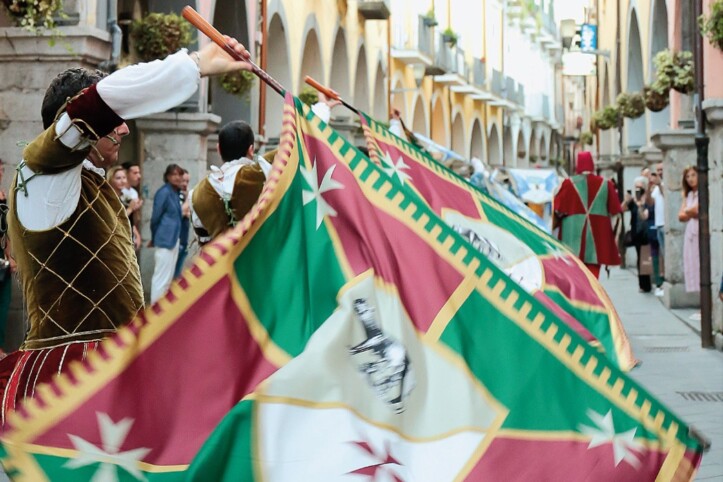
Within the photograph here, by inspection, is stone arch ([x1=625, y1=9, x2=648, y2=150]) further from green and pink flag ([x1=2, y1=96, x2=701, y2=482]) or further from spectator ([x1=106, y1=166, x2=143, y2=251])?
green and pink flag ([x1=2, y1=96, x2=701, y2=482])

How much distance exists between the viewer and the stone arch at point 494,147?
46594 mm

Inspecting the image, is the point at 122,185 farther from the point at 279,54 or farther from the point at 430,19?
the point at 430,19

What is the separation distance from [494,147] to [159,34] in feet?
112

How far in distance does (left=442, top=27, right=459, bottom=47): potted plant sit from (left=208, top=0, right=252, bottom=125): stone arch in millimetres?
18133

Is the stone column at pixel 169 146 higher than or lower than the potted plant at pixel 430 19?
lower

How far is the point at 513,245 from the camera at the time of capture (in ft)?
18.7

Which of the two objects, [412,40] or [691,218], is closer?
[691,218]

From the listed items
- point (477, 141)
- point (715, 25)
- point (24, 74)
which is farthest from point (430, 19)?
point (24, 74)

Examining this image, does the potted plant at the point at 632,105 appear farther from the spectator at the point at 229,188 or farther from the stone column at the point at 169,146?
the spectator at the point at 229,188

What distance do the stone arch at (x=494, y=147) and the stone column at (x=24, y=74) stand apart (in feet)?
120

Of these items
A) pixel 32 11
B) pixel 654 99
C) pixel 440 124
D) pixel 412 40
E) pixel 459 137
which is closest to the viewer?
pixel 32 11

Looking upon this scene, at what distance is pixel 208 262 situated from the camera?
Result: 3143 mm

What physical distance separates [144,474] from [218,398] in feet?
0.77

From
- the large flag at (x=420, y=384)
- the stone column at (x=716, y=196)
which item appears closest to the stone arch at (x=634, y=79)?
the stone column at (x=716, y=196)
